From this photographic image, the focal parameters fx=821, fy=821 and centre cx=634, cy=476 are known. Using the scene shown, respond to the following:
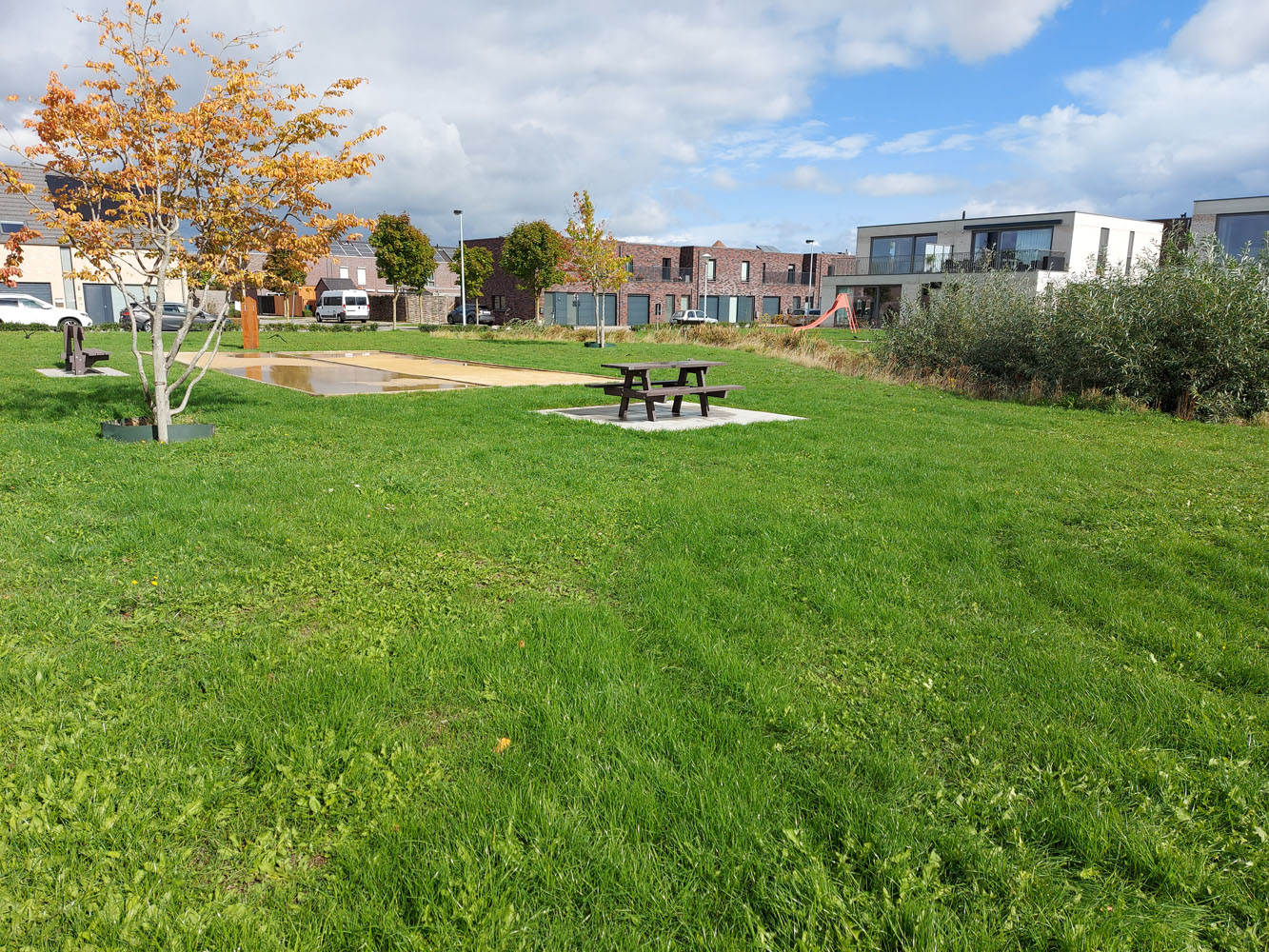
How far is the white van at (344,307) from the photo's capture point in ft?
162

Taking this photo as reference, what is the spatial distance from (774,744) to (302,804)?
5.52 ft

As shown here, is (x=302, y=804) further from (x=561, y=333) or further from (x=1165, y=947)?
(x=561, y=333)

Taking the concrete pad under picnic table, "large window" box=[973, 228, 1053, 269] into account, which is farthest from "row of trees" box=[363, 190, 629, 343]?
the concrete pad under picnic table

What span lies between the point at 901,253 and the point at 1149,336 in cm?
4181

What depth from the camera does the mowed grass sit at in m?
2.35

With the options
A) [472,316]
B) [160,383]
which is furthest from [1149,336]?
[472,316]

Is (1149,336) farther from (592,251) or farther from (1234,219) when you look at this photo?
(1234,219)

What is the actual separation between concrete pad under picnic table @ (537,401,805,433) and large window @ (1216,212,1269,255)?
41.4 metres

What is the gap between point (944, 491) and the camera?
6734 millimetres

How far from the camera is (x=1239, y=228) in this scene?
137ft

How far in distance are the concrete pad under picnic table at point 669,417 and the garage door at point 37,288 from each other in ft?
140

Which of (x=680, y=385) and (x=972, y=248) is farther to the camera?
(x=972, y=248)

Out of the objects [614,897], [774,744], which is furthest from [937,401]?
[614,897]

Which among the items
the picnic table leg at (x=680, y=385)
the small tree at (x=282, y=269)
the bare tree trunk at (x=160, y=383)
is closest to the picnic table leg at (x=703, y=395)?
the picnic table leg at (x=680, y=385)
